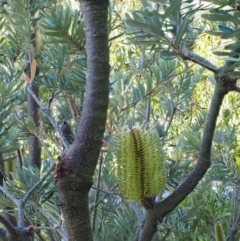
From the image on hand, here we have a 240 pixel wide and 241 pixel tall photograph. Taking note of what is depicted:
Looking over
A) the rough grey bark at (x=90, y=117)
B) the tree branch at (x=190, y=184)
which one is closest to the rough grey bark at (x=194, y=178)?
the tree branch at (x=190, y=184)

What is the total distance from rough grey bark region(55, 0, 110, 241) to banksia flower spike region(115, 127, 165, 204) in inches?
3.0

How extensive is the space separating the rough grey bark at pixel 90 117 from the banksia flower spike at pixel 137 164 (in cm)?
8

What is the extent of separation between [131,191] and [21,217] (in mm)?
108

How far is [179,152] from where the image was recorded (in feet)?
1.85

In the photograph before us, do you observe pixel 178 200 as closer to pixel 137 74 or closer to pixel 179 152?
pixel 179 152

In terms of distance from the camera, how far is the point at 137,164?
364 mm

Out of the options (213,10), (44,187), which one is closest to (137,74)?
(44,187)

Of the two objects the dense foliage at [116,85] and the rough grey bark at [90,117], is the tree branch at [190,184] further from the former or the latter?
the rough grey bark at [90,117]

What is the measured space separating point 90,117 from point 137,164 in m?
0.10

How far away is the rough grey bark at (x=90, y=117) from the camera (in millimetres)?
279

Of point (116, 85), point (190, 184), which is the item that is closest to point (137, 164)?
point (190, 184)

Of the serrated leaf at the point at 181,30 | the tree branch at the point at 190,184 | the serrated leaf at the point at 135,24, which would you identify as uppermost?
the serrated leaf at the point at 135,24

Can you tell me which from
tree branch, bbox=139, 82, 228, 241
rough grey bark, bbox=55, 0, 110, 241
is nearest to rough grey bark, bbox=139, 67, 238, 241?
tree branch, bbox=139, 82, 228, 241

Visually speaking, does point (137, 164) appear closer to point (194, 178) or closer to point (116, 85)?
point (194, 178)
